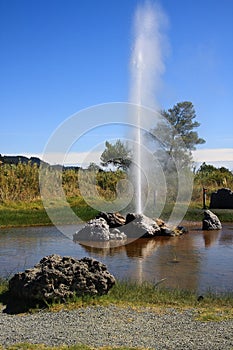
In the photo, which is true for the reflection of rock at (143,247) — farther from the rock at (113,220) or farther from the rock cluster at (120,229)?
the rock at (113,220)

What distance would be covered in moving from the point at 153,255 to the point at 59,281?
553 cm

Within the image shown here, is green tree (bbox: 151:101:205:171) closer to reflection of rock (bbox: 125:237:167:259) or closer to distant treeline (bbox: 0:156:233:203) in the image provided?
distant treeline (bbox: 0:156:233:203)

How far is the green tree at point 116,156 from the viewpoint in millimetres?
27142

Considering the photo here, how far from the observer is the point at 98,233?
51.9 feet

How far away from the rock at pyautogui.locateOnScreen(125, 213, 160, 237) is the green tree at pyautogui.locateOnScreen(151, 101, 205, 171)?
11.1 metres

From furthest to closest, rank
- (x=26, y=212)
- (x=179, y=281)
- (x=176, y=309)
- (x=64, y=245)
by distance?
1. (x=26, y=212)
2. (x=64, y=245)
3. (x=179, y=281)
4. (x=176, y=309)

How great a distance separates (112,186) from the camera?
3130cm

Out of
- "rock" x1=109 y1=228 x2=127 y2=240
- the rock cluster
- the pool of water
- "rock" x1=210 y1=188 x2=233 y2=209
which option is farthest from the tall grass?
"rock" x1=109 y1=228 x2=127 y2=240

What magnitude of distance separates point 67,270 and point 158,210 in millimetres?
15340

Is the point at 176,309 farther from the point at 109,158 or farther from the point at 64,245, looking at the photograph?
the point at 109,158

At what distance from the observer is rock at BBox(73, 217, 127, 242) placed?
1577 centimetres

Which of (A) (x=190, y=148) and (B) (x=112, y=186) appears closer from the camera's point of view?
(B) (x=112, y=186)

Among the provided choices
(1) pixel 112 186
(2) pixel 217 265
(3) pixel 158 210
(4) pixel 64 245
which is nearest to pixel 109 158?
(1) pixel 112 186

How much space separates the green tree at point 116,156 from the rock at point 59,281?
59.7 feet
